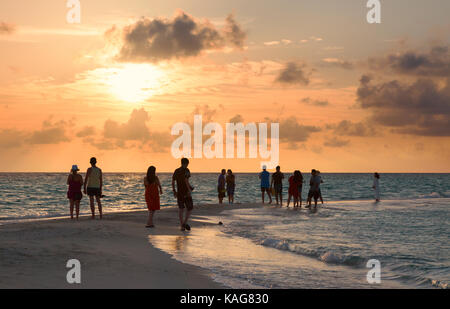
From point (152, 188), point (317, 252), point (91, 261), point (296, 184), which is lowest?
point (317, 252)

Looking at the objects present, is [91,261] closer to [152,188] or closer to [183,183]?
[183,183]

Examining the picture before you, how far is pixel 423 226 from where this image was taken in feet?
59.7

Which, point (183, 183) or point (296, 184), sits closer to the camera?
point (183, 183)

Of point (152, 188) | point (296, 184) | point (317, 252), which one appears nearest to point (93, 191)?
point (152, 188)

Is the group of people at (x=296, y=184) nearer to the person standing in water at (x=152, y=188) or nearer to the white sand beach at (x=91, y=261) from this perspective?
the person standing in water at (x=152, y=188)

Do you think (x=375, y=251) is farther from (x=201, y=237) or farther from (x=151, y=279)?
(x=151, y=279)

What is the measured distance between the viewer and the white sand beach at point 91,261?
7.58m

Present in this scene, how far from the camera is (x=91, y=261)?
367 inches

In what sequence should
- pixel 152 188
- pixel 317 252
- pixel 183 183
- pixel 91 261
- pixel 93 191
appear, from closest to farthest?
pixel 91 261
pixel 317 252
pixel 183 183
pixel 152 188
pixel 93 191

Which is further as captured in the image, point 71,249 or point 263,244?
point 263,244
